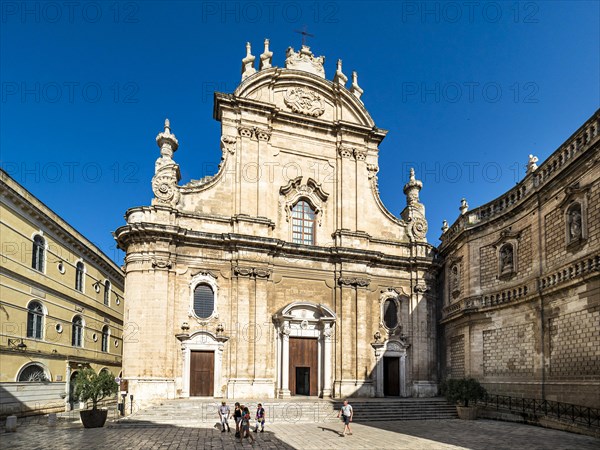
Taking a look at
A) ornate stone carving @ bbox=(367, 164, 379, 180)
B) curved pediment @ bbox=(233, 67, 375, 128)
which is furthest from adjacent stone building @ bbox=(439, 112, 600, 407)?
curved pediment @ bbox=(233, 67, 375, 128)

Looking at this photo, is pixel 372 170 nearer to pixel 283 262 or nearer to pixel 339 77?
pixel 339 77

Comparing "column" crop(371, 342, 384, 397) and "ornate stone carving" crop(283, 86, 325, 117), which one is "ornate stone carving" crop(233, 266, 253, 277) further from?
"ornate stone carving" crop(283, 86, 325, 117)

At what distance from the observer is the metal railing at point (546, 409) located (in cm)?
1697

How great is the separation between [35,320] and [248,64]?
61.5 feet

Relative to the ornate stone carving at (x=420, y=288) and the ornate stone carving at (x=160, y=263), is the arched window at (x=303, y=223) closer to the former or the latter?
the ornate stone carving at (x=420, y=288)

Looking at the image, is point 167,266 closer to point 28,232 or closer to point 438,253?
point 28,232

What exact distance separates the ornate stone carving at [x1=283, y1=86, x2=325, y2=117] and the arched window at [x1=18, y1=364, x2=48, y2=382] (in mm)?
19951

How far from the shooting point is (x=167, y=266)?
979 inches

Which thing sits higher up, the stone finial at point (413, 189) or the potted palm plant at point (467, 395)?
the stone finial at point (413, 189)

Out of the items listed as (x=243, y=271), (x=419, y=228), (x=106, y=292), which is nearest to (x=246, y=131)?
(x=243, y=271)

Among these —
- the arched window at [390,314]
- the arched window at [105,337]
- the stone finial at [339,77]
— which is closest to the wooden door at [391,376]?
the arched window at [390,314]

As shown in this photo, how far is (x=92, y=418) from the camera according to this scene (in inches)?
787

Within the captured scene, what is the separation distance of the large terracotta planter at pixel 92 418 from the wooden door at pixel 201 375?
519 cm

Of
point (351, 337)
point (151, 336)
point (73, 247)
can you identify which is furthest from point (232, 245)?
point (73, 247)
